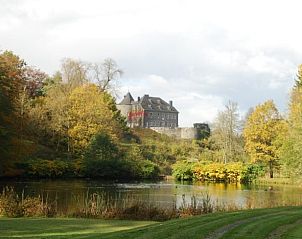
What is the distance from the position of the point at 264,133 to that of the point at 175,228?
46.2 m

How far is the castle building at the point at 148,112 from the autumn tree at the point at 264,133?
174 feet

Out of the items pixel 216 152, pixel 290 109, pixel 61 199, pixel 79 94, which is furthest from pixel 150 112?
pixel 61 199

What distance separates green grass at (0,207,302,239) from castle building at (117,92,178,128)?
92.3 meters

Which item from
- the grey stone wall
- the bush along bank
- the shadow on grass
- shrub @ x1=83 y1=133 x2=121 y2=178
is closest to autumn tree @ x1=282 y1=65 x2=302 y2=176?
the bush along bank

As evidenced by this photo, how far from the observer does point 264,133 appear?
5700 centimetres

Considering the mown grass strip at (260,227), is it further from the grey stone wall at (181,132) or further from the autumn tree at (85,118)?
the grey stone wall at (181,132)

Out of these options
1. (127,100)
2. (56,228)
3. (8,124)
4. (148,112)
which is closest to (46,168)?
(8,124)

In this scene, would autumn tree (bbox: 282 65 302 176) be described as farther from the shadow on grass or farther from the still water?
the shadow on grass


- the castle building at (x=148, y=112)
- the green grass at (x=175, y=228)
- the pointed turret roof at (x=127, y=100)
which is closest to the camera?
the green grass at (x=175, y=228)

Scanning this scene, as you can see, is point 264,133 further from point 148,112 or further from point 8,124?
point 148,112

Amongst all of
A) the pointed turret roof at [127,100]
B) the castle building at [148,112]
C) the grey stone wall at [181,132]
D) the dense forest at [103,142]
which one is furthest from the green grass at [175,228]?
the pointed turret roof at [127,100]

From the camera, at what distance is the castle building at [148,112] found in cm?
11238

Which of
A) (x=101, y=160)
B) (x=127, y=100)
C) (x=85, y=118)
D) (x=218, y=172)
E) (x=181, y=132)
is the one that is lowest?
(x=218, y=172)

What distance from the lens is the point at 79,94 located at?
5891cm
